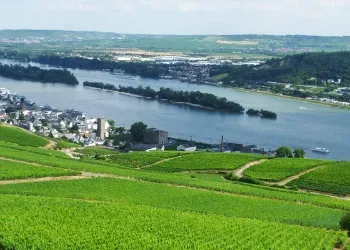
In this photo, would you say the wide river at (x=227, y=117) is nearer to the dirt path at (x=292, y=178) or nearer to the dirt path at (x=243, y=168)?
the dirt path at (x=243, y=168)

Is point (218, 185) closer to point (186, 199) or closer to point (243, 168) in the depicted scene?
point (186, 199)

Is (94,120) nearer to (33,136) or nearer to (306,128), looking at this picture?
(33,136)

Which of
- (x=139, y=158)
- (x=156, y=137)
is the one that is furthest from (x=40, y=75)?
(x=139, y=158)

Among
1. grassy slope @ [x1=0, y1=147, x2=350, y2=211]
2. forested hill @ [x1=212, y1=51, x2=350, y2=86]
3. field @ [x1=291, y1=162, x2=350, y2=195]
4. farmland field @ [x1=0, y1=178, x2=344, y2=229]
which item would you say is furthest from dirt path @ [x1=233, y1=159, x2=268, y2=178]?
forested hill @ [x1=212, y1=51, x2=350, y2=86]

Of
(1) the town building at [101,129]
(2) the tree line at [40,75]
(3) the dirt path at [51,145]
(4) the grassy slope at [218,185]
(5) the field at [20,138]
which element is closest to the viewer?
(4) the grassy slope at [218,185]

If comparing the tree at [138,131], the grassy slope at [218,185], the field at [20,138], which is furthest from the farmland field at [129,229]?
the tree at [138,131]
